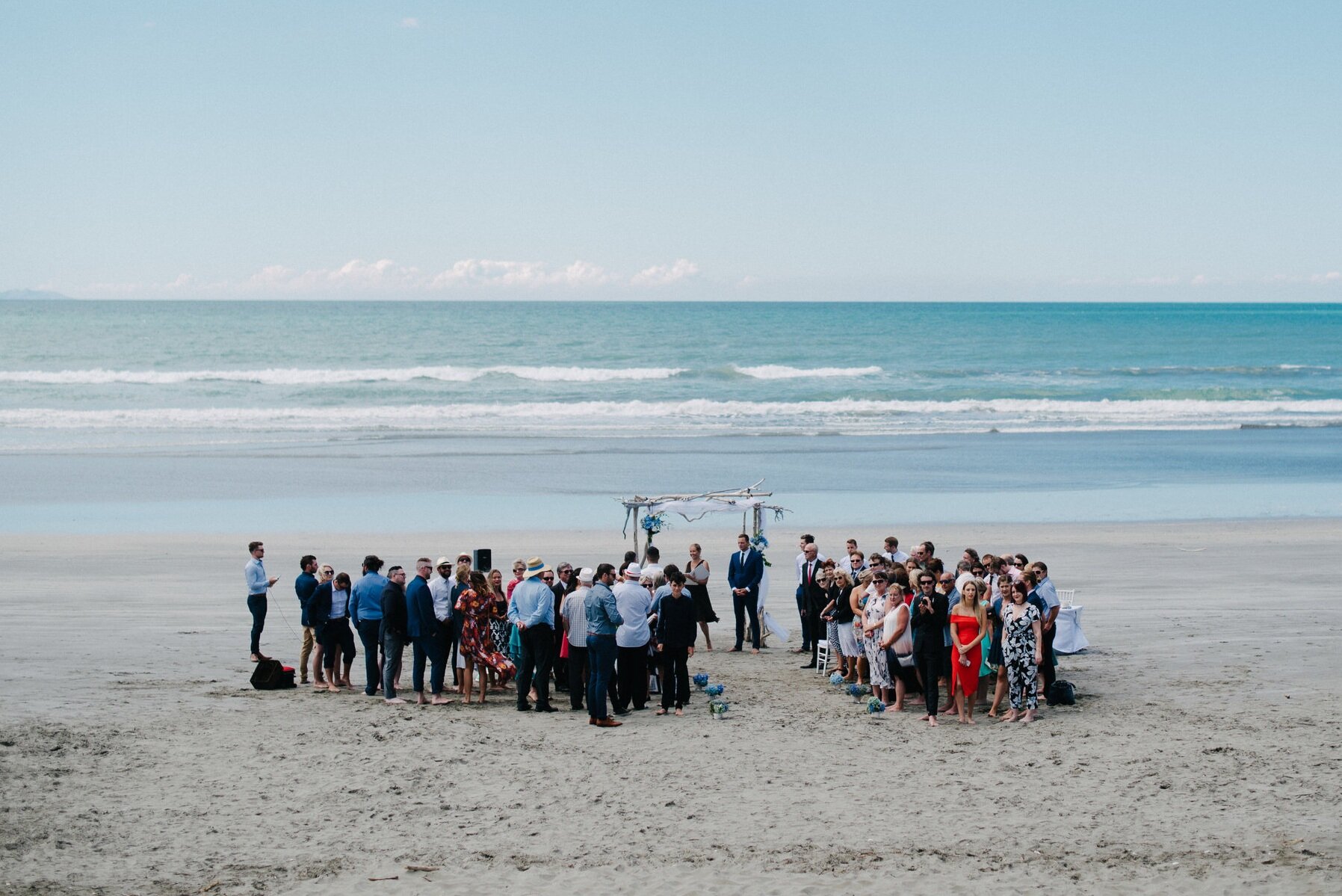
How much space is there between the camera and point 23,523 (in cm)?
2127

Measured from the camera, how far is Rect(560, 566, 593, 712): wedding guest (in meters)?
10.8

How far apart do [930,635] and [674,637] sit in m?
2.33

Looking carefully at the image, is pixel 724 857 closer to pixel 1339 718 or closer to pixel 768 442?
pixel 1339 718

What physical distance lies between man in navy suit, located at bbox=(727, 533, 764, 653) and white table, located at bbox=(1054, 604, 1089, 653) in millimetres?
3243

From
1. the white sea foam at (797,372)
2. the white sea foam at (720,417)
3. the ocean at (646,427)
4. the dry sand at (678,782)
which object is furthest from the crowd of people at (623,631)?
the white sea foam at (797,372)

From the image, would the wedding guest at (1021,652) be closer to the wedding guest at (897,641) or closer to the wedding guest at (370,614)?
the wedding guest at (897,641)

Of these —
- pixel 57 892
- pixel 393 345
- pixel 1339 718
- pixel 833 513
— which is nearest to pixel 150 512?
pixel 833 513

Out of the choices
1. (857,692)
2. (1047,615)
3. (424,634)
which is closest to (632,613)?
(424,634)

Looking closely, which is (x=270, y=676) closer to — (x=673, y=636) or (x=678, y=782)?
(x=673, y=636)

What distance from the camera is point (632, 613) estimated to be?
428 inches

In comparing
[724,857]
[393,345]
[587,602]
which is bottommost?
[724,857]

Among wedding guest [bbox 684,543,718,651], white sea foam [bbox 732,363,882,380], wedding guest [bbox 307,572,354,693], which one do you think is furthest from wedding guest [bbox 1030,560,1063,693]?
white sea foam [bbox 732,363,882,380]

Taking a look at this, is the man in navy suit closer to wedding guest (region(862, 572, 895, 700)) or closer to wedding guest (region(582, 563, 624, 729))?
wedding guest (region(862, 572, 895, 700))

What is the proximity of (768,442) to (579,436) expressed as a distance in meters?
5.92
